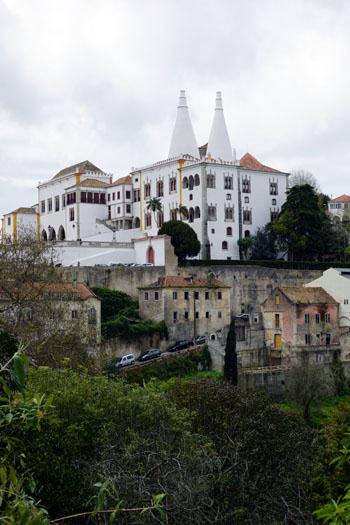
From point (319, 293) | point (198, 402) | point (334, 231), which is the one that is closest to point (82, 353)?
point (198, 402)

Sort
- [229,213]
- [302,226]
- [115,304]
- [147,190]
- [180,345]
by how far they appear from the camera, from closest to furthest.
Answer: [180,345]
[115,304]
[302,226]
[229,213]
[147,190]

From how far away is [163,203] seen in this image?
6519cm

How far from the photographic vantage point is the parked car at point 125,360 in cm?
→ 4426

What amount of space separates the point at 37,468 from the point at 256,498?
15.6 ft

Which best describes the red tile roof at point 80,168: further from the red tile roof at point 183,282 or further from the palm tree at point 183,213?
the red tile roof at point 183,282

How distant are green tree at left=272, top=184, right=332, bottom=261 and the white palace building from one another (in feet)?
11.3

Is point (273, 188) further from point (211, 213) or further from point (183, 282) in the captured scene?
point (183, 282)

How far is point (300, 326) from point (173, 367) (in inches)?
322

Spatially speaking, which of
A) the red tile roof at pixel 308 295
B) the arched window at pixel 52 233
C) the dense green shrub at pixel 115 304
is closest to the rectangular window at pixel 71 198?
the arched window at pixel 52 233

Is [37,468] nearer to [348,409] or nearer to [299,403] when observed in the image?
[348,409]

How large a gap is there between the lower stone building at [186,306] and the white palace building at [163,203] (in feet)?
20.2

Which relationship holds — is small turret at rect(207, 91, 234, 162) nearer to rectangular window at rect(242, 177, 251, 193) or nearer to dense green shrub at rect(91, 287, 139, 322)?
rectangular window at rect(242, 177, 251, 193)

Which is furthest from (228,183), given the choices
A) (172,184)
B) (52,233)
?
(52,233)

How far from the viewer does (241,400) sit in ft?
83.6
